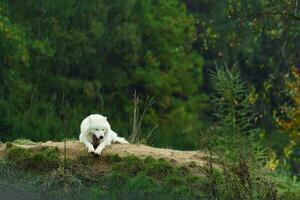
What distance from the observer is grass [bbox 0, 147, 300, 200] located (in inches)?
426

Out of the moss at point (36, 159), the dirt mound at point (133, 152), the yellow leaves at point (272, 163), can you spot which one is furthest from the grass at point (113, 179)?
the yellow leaves at point (272, 163)

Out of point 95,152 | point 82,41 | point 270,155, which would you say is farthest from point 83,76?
point 95,152

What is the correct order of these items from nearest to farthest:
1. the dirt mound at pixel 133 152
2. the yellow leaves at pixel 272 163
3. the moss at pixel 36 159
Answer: the moss at pixel 36 159, the dirt mound at pixel 133 152, the yellow leaves at pixel 272 163

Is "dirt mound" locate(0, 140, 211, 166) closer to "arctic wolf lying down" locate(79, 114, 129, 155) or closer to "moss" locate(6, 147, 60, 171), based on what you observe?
"arctic wolf lying down" locate(79, 114, 129, 155)

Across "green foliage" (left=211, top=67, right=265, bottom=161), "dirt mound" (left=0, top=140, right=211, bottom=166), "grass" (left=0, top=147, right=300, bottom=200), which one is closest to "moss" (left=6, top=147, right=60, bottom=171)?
"grass" (left=0, top=147, right=300, bottom=200)

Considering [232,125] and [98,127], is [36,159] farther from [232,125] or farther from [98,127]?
[232,125]

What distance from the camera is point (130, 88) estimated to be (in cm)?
4131

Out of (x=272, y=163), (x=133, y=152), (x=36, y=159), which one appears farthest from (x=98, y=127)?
(x=272, y=163)

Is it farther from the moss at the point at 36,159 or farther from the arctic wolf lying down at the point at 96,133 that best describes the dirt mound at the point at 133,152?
the moss at the point at 36,159

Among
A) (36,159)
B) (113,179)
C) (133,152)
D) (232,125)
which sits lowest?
(113,179)

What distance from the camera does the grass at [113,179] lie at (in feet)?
35.5

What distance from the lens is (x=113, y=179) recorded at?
36.8 ft

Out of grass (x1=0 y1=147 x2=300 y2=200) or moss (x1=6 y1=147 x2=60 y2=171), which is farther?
moss (x1=6 y1=147 x2=60 y2=171)

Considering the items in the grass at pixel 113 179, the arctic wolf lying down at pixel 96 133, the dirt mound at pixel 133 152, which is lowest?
the grass at pixel 113 179
